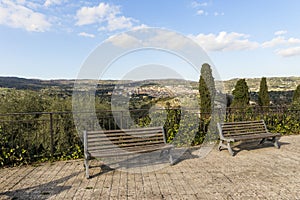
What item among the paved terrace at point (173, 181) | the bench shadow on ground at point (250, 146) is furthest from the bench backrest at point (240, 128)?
the paved terrace at point (173, 181)

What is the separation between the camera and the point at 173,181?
171 inches

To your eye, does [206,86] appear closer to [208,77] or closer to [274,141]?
[208,77]

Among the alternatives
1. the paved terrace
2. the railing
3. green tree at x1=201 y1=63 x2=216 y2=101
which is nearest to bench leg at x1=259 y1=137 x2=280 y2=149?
the paved terrace

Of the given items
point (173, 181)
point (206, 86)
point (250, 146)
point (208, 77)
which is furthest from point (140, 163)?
point (206, 86)

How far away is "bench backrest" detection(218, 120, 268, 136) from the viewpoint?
647 cm

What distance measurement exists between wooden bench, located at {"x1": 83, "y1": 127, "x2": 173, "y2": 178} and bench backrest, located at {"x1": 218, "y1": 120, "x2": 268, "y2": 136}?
1821 millimetres

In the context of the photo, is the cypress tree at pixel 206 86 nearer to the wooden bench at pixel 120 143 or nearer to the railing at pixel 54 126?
the railing at pixel 54 126

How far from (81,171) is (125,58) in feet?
8.63

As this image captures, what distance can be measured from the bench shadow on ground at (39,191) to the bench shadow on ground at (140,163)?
2.21ft

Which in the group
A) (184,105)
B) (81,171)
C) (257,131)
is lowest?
(81,171)

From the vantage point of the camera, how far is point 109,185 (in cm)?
420

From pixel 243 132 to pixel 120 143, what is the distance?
339 cm

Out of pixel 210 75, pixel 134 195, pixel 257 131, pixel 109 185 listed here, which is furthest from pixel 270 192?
pixel 210 75

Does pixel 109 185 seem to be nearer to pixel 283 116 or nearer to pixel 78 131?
pixel 78 131
